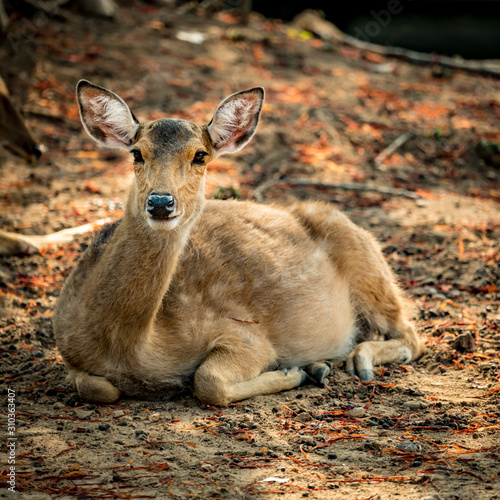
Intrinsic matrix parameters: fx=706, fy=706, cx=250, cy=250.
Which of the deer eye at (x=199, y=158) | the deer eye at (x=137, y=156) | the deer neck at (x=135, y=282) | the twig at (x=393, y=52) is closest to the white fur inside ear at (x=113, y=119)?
the deer eye at (x=137, y=156)

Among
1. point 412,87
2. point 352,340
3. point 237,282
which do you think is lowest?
point 352,340

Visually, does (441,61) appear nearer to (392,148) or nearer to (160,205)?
(392,148)

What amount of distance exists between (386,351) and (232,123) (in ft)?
7.54

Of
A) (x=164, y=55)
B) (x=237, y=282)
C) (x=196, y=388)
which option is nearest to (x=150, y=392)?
(x=196, y=388)

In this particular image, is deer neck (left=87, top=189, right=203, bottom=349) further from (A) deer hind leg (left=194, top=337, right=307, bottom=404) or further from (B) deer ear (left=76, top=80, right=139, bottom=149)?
(B) deer ear (left=76, top=80, right=139, bottom=149)

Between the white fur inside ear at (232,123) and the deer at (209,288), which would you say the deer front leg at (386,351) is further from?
the white fur inside ear at (232,123)

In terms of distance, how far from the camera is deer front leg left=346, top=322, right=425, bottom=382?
5637 millimetres

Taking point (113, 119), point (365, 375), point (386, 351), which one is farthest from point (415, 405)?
point (113, 119)

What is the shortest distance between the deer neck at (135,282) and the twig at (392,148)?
19.0 feet

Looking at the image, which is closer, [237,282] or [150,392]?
[150,392]

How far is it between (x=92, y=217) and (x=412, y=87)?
782 centimetres

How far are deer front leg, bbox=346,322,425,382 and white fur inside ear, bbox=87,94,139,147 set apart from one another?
2469 mm

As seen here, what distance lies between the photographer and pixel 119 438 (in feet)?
14.0

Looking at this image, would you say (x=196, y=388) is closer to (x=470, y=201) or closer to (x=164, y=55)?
(x=470, y=201)
